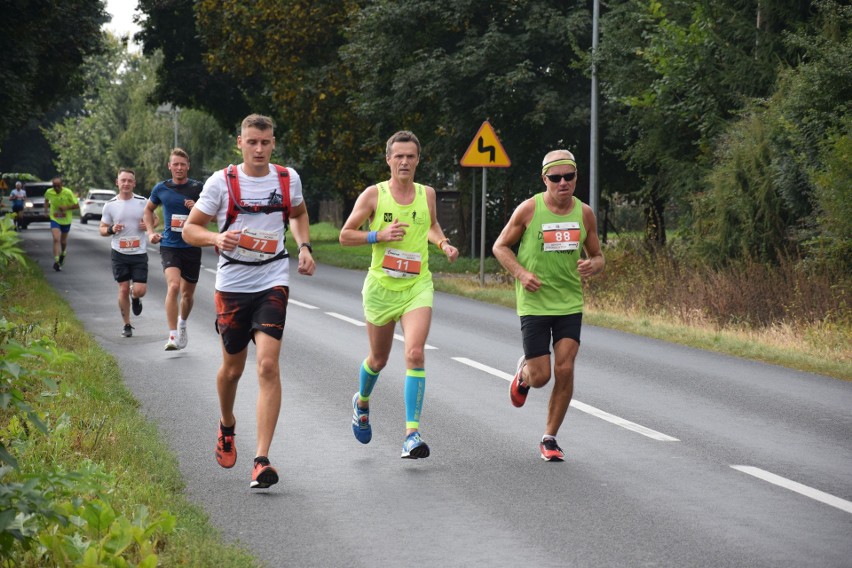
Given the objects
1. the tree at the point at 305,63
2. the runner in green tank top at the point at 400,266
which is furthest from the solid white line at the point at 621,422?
the tree at the point at 305,63

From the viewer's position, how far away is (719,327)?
57.2 ft

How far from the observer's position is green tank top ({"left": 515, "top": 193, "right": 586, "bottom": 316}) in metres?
8.10

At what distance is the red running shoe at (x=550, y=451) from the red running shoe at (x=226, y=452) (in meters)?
1.86

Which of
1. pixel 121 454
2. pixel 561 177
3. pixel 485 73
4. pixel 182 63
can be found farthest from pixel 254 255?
pixel 182 63

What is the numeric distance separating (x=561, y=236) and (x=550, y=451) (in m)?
1.31

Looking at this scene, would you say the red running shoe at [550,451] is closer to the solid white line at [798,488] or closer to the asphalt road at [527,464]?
the asphalt road at [527,464]

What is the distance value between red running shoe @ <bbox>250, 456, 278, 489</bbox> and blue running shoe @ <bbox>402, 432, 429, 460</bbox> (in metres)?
1.09

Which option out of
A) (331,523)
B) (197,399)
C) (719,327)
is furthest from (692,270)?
(331,523)

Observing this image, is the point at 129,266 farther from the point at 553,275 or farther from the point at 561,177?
the point at 561,177

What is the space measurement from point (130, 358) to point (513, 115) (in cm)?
1698

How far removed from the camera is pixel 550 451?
7941mm

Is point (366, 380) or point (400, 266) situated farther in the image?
point (366, 380)

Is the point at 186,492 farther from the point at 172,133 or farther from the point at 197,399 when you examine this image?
the point at 172,133

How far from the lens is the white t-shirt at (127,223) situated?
15.2 meters
